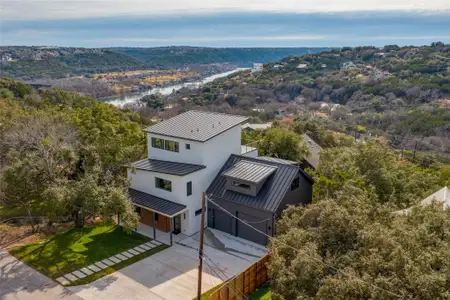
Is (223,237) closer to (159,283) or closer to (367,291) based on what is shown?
(159,283)

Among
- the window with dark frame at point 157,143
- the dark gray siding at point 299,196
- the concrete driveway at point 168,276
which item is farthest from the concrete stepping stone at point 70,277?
the dark gray siding at point 299,196

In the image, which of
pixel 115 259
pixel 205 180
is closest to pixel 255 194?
pixel 205 180

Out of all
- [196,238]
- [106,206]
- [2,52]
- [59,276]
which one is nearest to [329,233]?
[196,238]

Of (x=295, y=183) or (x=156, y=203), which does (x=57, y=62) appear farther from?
(x=295, y=183)

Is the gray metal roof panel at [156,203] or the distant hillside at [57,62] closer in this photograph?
the gray metal roof panel at [156,203]

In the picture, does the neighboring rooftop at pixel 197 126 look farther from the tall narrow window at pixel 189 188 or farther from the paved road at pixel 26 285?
the paved road at pixel 26 285

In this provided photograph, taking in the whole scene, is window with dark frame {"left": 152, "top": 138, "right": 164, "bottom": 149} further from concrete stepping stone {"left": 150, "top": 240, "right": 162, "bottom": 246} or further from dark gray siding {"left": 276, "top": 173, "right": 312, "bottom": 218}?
dark gray siding {"left": 276, "top": 173, "right": 312, "bottom": 218}

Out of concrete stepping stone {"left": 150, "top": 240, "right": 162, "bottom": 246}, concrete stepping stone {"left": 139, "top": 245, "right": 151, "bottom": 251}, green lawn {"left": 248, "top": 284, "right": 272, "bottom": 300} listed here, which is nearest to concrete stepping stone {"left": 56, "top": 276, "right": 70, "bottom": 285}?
concrete stepping stone {"left": 139, "top": 245, "right": 151, "bottom": 251}
